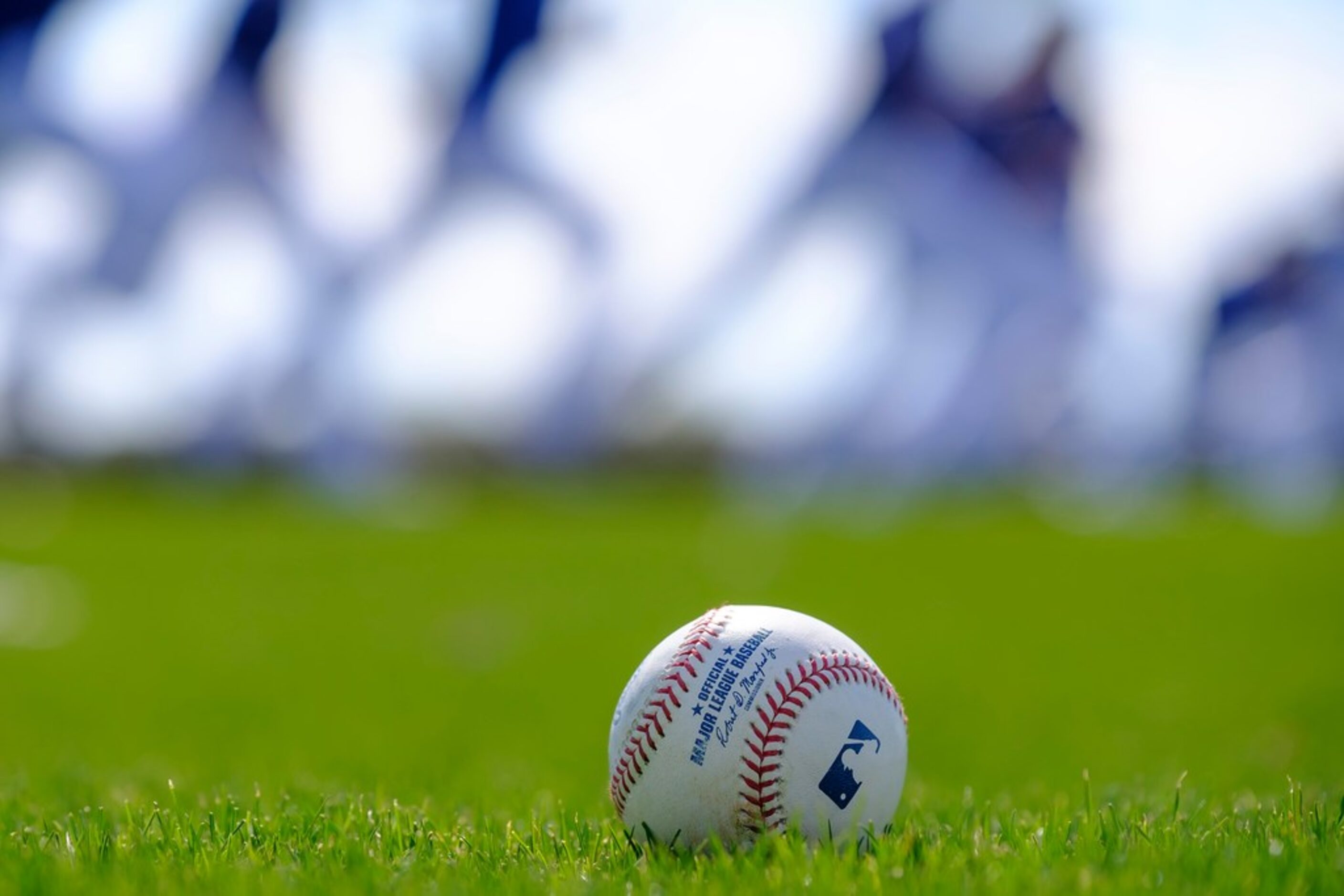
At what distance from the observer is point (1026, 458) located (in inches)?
1586

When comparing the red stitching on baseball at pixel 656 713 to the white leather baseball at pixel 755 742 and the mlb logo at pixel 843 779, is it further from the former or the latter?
the mlb logo at pixel 843 779

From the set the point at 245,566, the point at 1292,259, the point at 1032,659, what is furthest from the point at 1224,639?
the point at 1292,259

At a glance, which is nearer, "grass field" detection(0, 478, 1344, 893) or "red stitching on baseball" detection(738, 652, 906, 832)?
"grass field" detection(0, 478, 1344, 893)

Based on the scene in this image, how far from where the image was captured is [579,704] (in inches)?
314

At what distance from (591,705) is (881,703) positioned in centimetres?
521

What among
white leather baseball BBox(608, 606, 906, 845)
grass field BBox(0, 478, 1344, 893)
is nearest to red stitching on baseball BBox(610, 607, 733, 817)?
white leather baseball BBox(608, 606, 906, 845)

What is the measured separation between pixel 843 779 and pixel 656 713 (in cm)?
40

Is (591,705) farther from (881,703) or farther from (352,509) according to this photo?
(352,509)

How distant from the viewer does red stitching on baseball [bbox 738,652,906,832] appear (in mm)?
2744
